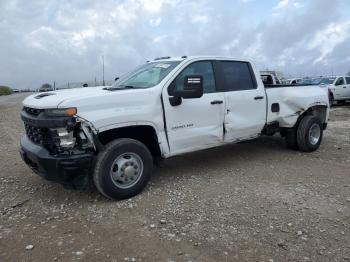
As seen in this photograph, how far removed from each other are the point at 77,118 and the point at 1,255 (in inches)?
65.0

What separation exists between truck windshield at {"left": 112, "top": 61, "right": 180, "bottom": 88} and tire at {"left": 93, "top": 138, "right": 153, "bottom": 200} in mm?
992

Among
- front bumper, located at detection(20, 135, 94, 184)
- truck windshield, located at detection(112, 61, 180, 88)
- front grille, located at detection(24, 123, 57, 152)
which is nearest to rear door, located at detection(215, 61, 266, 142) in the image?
truck windshield, located at detection(112, 61, 180, 88)

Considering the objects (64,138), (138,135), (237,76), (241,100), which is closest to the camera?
(64,138)

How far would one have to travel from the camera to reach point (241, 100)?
20.6 feet

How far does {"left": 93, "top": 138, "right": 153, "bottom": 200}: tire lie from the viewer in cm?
476

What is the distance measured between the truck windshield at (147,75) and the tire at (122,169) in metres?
0.99

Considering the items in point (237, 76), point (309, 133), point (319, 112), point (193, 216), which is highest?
point (237, 76)

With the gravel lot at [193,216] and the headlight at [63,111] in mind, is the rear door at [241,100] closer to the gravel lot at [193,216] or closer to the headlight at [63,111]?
the gravel lot at [193,216]

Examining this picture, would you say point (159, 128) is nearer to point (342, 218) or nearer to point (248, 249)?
point (248, 249)

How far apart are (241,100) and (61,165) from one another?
3063 mm

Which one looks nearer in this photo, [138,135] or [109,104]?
[109,104]

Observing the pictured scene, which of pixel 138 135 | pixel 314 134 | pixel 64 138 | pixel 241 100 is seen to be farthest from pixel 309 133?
pixel 64 138

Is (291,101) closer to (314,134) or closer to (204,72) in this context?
(314,134)

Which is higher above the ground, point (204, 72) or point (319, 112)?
point (204, 72)
